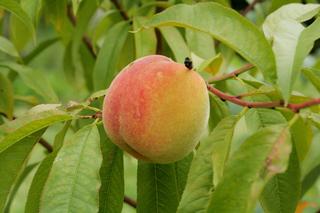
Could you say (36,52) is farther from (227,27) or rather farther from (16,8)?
(227,27)

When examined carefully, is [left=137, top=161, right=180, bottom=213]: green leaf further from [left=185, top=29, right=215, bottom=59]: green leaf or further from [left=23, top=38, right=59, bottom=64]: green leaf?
[left=23, top=38, right=59, bottom=64]: green leaf

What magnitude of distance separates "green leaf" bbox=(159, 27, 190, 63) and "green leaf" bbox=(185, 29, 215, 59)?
0.06ft

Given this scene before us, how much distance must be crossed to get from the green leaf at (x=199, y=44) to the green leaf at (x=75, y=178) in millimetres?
457

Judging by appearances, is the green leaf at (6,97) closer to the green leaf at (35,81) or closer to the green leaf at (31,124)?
the green leaf at (35,81)

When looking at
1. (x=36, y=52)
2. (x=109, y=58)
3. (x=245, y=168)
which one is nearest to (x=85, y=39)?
(x=36, y=52)

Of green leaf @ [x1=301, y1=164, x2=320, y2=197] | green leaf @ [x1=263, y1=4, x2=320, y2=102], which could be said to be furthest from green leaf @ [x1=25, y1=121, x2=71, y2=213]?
green leaf @ [x1=301, y1=164, x2=320, y2=197]

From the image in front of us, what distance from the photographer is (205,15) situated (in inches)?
33.0

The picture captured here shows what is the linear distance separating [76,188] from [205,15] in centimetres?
29

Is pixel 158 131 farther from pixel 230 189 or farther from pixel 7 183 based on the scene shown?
pixel 7 183

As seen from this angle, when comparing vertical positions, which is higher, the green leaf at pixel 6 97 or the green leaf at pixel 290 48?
the green leaf at pixel 290 48

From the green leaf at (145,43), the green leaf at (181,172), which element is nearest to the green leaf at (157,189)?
the green leaf at (181,172)

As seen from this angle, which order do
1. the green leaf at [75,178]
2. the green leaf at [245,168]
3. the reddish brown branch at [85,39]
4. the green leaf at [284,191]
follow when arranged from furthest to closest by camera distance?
A: 1. the reddish brown branch at [85,39]
2. the green leaf at [284,191]
3. the green leaf at [75,178]
4. the green leaf at [245,168]

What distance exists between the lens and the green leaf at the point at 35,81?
1354mm

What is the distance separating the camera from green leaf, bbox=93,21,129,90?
1.35 m
